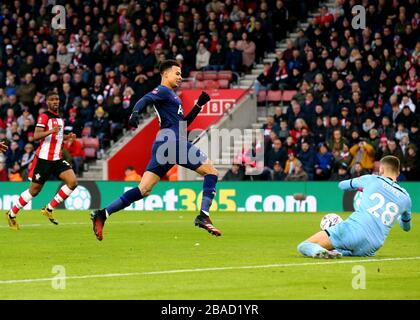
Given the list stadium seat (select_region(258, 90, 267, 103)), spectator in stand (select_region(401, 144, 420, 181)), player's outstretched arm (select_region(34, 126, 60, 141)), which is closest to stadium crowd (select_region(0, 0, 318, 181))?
stadium seat (select_region(258, 90, 267, 103))

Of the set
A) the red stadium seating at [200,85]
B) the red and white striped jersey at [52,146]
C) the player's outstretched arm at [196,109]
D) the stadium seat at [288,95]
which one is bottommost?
the red and white striped jersey at [52,146]

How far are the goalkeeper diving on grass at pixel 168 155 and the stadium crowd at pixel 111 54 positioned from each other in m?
17.3

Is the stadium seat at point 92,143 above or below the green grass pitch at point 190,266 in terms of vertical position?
above

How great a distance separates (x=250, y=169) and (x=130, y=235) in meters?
12.2

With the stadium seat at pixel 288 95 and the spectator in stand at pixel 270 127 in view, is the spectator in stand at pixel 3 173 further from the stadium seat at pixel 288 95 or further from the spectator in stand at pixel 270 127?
the stadium seat at pixel 288 95

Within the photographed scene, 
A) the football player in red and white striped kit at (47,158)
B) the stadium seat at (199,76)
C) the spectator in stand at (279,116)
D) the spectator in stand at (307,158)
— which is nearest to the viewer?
the football player in red and white striped kit at (47,158)

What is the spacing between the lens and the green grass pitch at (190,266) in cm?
1015

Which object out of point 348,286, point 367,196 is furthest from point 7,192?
point 348,286

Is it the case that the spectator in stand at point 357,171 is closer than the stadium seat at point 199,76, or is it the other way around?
the spectator in stand at point 357,171

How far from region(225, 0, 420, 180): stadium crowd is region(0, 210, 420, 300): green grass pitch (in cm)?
872

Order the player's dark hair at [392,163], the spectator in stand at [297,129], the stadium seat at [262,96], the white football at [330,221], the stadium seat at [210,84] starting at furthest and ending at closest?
1. the stadium seat at [210,84]
2. the stadium seat at [262,96]
3. the spectator in stand at [297,129]
4. the white football at [330,221]
5. the player's dark hair at [392,163]

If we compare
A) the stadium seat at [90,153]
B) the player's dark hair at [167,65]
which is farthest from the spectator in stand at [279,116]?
the player's dark hair at [167,65]

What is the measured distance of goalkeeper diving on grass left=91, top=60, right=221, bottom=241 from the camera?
1563cm

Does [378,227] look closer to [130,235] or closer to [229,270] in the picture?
[229,270]
